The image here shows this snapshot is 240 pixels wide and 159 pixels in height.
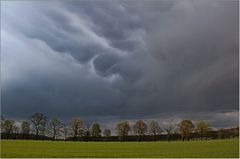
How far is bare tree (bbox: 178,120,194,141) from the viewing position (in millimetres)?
167375

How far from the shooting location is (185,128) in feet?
556

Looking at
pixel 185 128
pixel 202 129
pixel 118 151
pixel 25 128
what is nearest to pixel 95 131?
pixel 25 128

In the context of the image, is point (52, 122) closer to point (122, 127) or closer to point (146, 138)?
point (122, 127)

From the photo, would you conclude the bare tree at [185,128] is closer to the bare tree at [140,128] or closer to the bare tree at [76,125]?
the bare tree at [140,128]

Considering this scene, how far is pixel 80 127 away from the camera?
6132 inches

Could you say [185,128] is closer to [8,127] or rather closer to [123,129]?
[123,129]

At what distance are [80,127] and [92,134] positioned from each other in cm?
927

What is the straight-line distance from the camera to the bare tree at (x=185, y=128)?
16738 centimetres

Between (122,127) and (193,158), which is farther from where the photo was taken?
(122,127)

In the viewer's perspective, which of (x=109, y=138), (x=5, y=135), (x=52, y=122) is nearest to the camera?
(x=5, y=135)

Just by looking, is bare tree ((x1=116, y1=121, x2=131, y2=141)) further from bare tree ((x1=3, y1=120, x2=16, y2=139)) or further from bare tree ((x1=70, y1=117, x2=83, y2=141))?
bare tree ((x1=3, y1=120, x2=16, y2=139))

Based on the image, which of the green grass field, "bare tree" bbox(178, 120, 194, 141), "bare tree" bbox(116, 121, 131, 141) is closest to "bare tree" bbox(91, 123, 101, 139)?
"bare tree" bbox(116, 121, 131, 141)

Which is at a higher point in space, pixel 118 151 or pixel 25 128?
pixel 118 151

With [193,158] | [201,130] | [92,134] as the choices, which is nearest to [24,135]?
[92,134]
